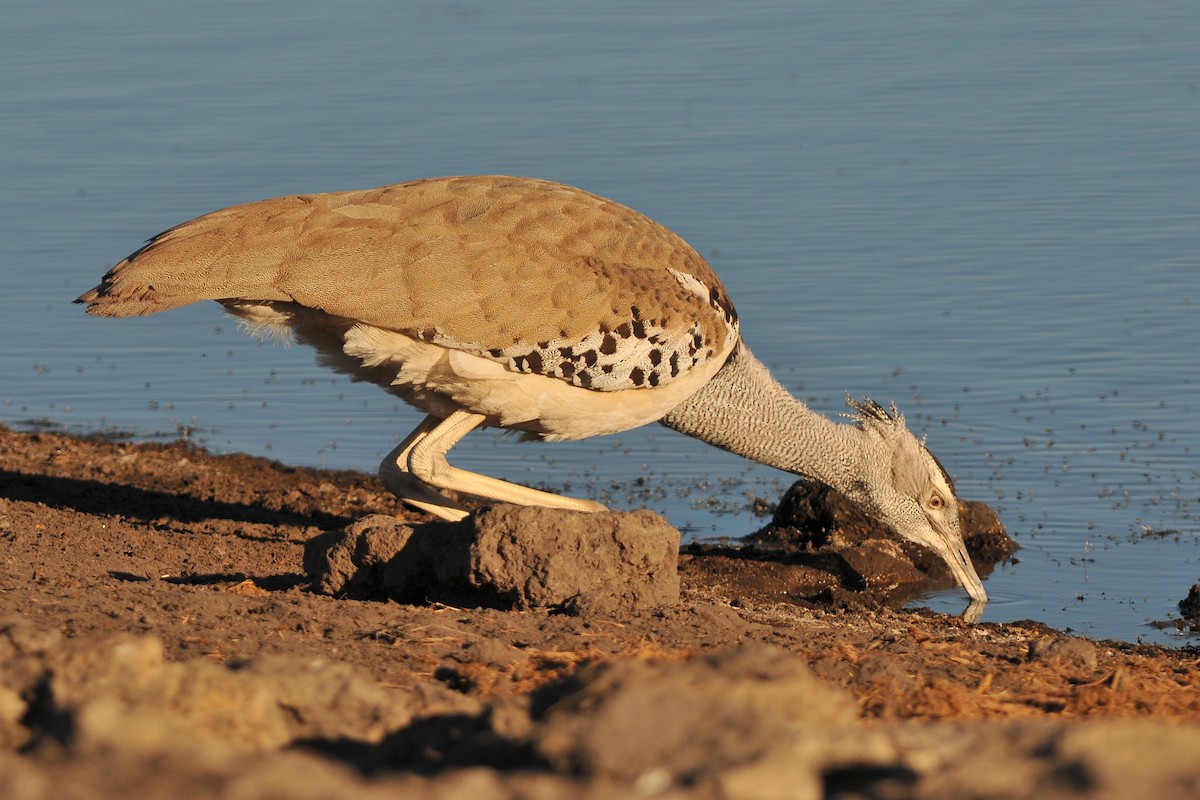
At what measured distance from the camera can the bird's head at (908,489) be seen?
8.62 m

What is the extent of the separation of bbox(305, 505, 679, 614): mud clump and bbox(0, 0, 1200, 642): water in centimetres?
275

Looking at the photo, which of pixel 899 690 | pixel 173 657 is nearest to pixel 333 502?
pixel 173 657

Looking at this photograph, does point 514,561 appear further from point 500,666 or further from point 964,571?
point 964,571

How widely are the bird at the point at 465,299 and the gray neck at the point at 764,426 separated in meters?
0.25

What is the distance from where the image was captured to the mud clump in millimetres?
6141

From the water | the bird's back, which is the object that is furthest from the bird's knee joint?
the water

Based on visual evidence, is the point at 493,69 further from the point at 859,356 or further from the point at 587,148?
the point at 859,356

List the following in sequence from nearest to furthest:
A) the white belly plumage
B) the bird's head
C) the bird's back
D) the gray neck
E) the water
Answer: the bird's back
the white belly plumage
the gray neck
the bird's head
the water

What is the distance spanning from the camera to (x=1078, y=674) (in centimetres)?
561

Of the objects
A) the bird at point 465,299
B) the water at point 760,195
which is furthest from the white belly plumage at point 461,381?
the water at point 760,195

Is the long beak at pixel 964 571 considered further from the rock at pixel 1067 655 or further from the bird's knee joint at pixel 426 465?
the bird's knee joint at pixel 426 465

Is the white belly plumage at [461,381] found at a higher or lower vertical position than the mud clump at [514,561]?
higher

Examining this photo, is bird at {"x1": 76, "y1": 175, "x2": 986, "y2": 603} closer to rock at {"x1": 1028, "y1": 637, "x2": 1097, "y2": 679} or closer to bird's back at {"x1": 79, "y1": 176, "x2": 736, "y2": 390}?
bird's back at {"x1": 79, "y1": 176, "x2": 736, "y2": 390}

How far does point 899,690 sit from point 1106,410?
6602 millimetres
